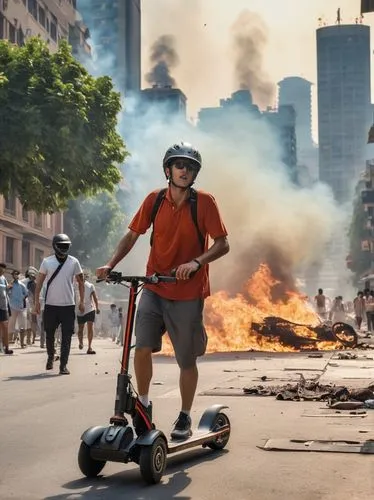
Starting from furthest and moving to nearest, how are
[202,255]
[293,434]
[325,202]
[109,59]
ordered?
[109,59]
[325,202]
[293,434]
[202,255]

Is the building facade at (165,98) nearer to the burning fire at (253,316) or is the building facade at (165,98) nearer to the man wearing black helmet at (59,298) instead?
the burning fire at (253,316)

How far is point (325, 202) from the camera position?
120 ft

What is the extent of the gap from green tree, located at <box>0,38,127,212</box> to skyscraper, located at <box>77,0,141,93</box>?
14804 cm

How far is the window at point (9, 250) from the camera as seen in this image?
164 ft

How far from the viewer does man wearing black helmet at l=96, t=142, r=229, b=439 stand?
555 cm

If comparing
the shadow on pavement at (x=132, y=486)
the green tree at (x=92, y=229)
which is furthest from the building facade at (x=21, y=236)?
the shadow on pavement at (x=132, y=486)

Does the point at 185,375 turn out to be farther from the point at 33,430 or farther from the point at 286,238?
the point at 286,238

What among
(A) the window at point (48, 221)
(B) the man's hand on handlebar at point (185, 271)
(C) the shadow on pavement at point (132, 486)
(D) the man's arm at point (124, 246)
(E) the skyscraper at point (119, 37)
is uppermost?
(E) the skyscraper at point (119, 37)

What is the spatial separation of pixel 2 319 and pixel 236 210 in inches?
654

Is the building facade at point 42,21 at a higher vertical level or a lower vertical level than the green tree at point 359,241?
higher

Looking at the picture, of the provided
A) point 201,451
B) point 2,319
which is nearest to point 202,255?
point 201,451

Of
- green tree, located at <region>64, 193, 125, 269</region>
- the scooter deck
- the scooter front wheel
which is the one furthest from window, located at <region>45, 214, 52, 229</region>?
the scooter front wheel

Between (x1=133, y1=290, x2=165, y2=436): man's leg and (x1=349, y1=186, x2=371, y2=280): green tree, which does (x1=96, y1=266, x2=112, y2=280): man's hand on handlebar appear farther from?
(x1=349, y1=186, x2=371, y2=280): green tree

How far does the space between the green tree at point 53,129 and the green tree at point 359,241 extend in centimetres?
7667
